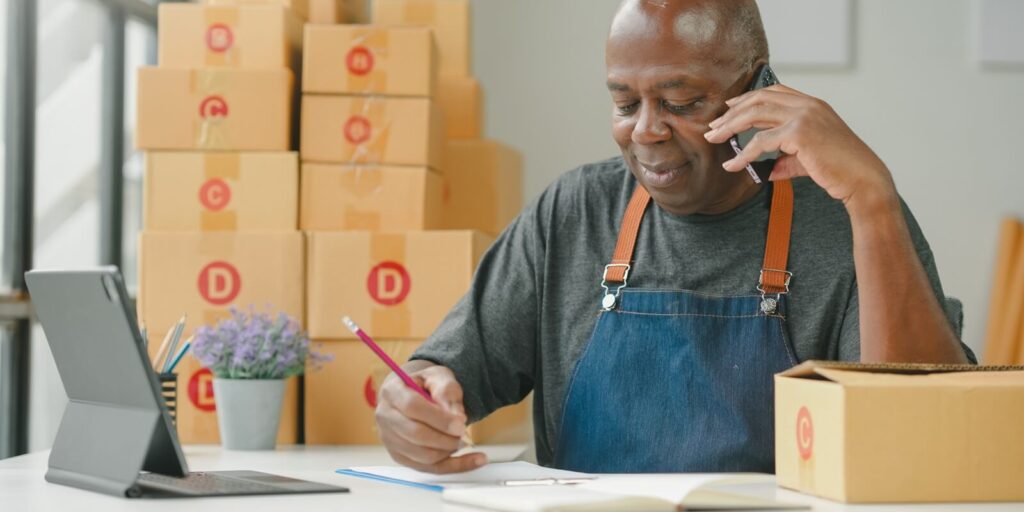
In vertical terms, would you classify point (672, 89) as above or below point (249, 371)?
above

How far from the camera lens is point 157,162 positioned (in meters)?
2.26

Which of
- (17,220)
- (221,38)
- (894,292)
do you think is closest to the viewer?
(894,292)

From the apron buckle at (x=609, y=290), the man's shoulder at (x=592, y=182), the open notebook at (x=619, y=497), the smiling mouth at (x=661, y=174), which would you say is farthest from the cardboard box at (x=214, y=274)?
the open notebook at (x=619, y=497)

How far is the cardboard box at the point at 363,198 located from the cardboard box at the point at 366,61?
0.50ft

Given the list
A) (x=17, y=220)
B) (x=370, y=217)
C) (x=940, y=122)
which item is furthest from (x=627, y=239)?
(x=940, y=122)

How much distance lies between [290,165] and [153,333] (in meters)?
0.39

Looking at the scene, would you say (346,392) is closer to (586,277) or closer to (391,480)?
(586,277)

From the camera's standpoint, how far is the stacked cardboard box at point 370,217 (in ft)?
7.24

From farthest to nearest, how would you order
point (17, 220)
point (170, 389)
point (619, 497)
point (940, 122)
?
point (940, 122), point (17, 220), point (170, 389), point (619, 497)

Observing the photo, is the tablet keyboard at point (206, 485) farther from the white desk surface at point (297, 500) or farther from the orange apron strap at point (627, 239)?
the orange apron strap at point (627, 239)

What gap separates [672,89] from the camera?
64.1 inches

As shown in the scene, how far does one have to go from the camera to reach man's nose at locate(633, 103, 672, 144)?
1.62 m

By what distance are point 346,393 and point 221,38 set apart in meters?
0.71

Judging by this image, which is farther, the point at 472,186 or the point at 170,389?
the point at 472,186
